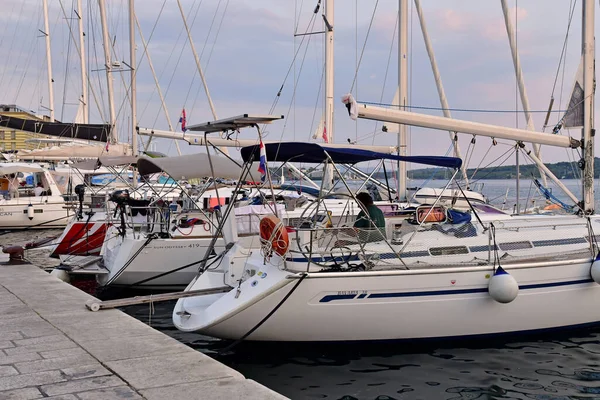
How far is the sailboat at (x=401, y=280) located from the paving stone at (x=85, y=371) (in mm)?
2326

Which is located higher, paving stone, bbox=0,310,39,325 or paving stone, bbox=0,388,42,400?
paving stone, bbox=0,310,39,325

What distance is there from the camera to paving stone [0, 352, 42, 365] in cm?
591

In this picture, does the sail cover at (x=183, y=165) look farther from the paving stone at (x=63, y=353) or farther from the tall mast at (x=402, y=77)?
the tall mast at (x=402, y=77)

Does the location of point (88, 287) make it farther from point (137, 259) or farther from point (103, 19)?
point (103, 19)

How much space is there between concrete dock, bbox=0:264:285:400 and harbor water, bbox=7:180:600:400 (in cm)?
167

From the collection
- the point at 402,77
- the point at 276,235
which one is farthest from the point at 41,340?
the point at 402,77

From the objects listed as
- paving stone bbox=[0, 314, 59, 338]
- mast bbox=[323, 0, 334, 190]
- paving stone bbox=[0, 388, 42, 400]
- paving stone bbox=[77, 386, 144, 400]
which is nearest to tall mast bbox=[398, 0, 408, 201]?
mast bbox=[323, 0, 334, 190]

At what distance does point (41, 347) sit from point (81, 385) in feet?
4.52

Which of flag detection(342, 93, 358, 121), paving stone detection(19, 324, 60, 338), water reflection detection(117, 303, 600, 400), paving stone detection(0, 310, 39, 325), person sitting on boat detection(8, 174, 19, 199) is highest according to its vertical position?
flag detection(342, 93, 358, 121)

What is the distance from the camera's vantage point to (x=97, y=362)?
5.90 metres

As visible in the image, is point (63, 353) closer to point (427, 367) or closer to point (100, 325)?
point (100, 325)

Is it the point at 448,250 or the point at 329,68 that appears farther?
the point at 329,68

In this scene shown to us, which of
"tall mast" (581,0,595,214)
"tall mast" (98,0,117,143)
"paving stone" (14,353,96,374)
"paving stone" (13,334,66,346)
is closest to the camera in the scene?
"paving stone" (14,353,96,374)

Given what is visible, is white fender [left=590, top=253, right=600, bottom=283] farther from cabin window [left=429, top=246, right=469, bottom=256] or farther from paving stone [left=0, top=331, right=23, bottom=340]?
paving stone [left=0, top=331, right=23, bottom=340]
